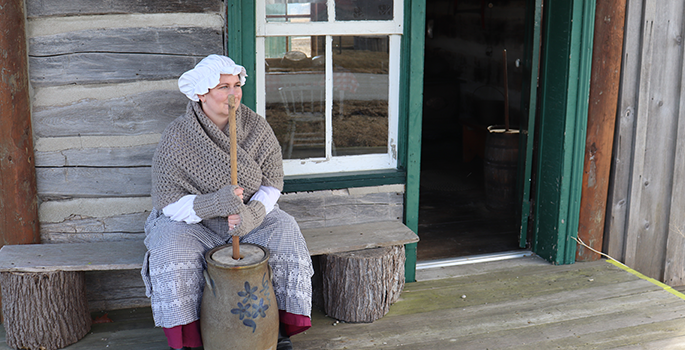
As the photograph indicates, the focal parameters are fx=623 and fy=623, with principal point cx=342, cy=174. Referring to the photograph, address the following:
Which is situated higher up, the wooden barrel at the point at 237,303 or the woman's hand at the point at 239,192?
the woman's hand at the point at 239,192

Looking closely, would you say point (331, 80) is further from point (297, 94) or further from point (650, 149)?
point (650, 149)

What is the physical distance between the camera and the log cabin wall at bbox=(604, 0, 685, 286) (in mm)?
3975

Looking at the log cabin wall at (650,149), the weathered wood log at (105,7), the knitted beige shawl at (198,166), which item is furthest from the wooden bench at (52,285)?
the log cabin wall at (650,149)

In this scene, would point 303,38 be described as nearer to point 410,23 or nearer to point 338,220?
point 410,23

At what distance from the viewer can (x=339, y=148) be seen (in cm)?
374

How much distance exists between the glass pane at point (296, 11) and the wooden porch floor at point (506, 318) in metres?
1.66

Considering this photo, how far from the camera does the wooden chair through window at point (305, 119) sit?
3584 millimetres

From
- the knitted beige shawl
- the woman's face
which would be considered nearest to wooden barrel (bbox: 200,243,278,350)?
the knitted beige shawl

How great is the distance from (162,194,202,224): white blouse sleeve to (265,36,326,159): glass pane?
90 cm

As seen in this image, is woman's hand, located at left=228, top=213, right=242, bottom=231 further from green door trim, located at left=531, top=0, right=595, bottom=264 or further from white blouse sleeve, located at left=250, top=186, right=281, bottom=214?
green door trim, located at left=531, top=0, right=595, bottom=264

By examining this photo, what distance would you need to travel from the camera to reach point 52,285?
302 cm

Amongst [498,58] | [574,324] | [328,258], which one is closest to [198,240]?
[328,258]

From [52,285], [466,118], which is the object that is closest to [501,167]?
[466,118]

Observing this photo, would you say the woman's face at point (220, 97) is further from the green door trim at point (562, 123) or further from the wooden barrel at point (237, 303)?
the green door trim at point (562, 123)
